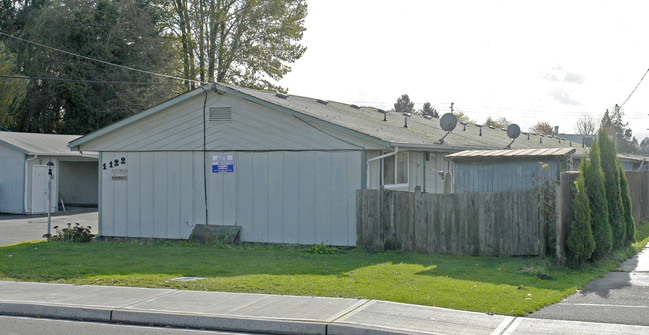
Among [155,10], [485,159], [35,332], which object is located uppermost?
[155,10]

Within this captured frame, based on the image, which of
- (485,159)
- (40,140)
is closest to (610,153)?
(485,159)

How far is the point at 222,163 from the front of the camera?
55.8 feet

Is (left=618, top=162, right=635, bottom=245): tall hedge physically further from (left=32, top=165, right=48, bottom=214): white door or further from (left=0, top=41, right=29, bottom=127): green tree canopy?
(left=0, top=41, right=29, bottom=127): green tree canopy

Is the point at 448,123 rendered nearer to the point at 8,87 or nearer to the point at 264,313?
the point at 264,313

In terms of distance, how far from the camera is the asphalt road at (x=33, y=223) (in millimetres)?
19703

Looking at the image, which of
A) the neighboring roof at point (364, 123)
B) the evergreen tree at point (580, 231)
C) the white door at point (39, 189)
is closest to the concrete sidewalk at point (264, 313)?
the evergreen tree at point (580, 231)

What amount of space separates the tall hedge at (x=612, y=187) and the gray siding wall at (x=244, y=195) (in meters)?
5.38

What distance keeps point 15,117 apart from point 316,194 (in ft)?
110

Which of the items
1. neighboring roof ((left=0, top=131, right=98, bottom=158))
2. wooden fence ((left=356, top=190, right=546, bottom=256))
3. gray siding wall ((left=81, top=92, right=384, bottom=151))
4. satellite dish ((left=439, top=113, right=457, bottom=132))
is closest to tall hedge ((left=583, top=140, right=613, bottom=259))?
wooden fence ((left=356, top=190, right=546, bottom=256))

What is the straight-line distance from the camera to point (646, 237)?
56.1 ft

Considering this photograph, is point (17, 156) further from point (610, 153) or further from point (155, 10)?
point (610, 153)

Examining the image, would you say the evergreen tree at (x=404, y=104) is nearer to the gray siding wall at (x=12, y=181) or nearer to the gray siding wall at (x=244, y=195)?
the gray siding wall at (x=12, y=181)

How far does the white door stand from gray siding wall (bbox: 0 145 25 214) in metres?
0.45

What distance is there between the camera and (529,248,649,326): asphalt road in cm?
820
